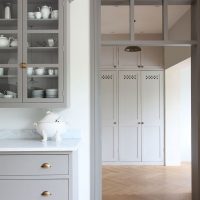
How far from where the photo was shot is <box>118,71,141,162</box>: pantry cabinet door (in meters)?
5.59

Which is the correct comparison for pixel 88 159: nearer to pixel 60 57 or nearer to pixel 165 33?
pixel 60 57

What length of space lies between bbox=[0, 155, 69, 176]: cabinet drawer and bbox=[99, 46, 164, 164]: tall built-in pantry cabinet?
3457 mm

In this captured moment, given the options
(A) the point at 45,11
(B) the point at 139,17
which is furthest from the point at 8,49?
(B) the point at 139,17

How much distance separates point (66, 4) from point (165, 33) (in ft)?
3.62

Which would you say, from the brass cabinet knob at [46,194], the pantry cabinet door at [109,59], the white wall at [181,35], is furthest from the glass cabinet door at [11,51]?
the pantry cabinet door at [109,59]

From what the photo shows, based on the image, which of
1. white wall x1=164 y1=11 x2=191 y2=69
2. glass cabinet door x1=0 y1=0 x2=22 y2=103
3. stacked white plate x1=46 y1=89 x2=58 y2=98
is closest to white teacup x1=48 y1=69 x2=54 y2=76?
stacked white plate x1=46 y1=89 x2=58 y2=98

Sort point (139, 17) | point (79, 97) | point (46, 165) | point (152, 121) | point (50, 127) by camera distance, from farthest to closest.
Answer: point (152, 121)
point (139, 17)
point (79, 97)
point (50, 127)
point (46, 165)

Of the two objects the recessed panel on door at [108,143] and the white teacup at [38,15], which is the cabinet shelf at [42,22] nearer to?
the white teacup at [38,15]

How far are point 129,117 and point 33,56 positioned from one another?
3454mm

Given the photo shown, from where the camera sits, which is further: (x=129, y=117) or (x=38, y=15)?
(x=129, y=117)

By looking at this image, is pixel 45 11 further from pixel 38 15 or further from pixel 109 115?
pixel 109 115

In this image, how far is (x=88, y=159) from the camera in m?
2.75

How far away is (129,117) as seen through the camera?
5602 mm

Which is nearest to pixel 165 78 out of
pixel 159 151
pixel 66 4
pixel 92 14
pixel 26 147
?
pixel 159 151
